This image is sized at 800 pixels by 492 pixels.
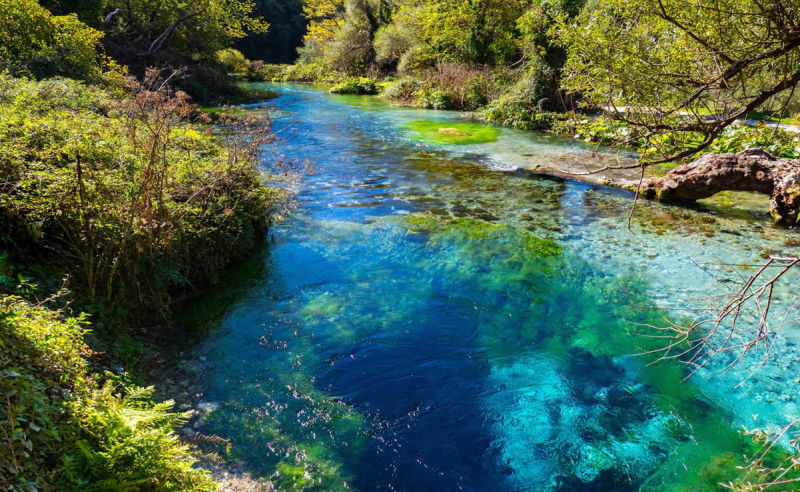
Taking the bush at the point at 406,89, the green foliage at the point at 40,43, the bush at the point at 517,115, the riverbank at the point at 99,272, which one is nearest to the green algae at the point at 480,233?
the riverbank at the point at 99,272

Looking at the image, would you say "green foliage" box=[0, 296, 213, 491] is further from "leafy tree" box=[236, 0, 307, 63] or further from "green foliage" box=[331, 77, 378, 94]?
"leafy tree" box=[236, 0, 307, 63]

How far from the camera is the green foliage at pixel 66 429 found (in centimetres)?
284

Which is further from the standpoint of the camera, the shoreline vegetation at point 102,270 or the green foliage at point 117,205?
the green foliage at point 117,205

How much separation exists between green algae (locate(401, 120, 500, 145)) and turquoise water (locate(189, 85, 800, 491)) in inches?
359

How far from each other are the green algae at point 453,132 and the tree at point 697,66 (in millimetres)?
13159

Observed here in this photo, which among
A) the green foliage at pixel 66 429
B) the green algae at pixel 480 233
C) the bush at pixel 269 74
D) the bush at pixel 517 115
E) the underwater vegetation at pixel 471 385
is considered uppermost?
the bush at pixel 269 74

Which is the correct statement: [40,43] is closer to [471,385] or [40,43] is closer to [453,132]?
[453,132]

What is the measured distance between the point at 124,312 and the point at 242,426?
7.08ft

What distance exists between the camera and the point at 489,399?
5.25 metres

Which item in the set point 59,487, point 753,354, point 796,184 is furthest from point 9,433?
point 796,184

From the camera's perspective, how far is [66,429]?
317 cm

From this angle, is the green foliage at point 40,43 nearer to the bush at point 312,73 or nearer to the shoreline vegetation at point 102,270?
the shoreline vegetation at point 102,270

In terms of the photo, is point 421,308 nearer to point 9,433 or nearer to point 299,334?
point 299,334

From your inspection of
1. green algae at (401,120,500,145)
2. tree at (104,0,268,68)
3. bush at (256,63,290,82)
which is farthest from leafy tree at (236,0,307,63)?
green algae at (401,120,500,145)
